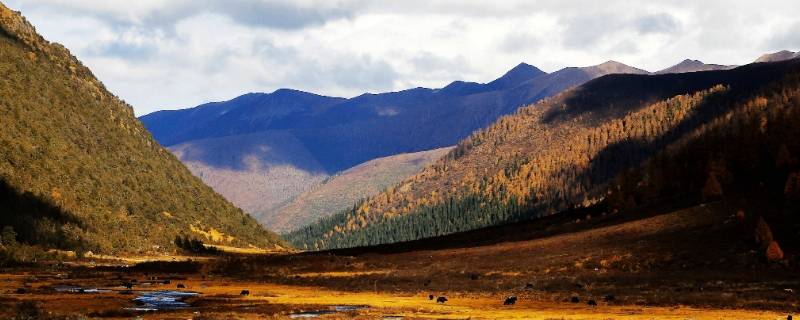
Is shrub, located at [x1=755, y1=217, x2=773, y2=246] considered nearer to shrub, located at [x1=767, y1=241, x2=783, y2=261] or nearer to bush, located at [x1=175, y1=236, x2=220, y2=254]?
shrub, located at [x1=767, y1=241, x2=783, y2=261]

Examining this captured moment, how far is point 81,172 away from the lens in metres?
138

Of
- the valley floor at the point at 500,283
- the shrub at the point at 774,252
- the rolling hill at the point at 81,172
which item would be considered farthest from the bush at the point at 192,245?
the shrub at the point at 774,252

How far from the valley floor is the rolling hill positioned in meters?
28.7

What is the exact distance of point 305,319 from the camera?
36.3m

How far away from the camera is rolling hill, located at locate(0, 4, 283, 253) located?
115 metres

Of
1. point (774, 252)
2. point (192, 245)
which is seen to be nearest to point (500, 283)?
point (774, 252)

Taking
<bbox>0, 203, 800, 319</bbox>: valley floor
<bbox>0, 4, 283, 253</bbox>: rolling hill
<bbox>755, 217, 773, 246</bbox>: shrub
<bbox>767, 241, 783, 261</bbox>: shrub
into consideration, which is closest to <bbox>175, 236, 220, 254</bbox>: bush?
<bbox>0, 4, 283, 253</bbox>: rolling hill

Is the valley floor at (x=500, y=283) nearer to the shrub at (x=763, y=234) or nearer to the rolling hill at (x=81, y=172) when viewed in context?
the shrub at (x=763, y=234)

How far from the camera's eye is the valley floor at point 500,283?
132 feet

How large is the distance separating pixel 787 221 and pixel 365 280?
41.5 meters

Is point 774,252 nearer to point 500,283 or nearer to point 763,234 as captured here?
point 763,234

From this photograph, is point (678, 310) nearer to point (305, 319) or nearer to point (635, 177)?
point (305, 319)

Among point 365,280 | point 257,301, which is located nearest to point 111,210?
point 365,280

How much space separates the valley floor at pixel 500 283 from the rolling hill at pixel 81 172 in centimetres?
2866
